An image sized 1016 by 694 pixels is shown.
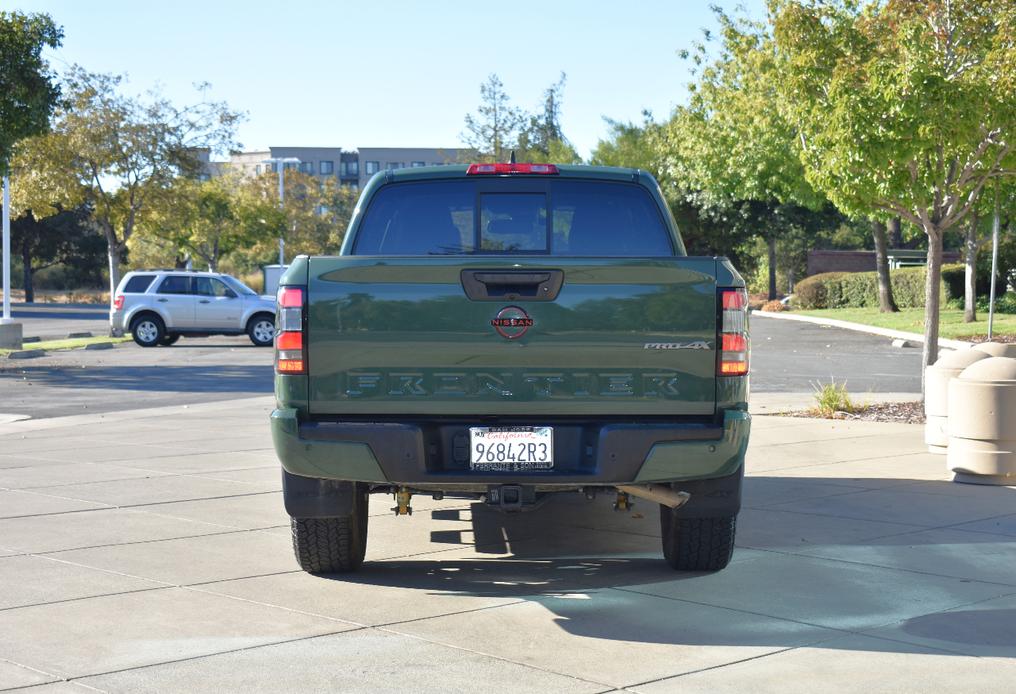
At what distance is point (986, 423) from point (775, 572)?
3.94 metres

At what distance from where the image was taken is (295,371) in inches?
248

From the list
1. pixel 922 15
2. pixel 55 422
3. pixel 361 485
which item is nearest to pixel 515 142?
pixel 922 15

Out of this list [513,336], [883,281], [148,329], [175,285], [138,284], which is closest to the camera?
[513,336]

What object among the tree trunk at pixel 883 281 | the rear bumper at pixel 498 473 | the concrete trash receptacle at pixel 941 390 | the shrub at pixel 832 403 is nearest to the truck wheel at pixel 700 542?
the rear bumper at pixel 498 473

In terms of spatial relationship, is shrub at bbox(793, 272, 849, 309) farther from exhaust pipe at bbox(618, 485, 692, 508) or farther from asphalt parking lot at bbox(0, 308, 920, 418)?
exhaust pipe at bbox(618, 485, 692, 508)

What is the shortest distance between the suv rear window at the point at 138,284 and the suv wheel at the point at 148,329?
736 millimetres

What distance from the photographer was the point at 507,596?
260 inches

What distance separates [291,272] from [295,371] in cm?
47

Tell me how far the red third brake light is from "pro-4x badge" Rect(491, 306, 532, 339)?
4.69 ft

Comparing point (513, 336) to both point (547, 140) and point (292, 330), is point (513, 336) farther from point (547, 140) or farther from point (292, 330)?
point (547, 140)

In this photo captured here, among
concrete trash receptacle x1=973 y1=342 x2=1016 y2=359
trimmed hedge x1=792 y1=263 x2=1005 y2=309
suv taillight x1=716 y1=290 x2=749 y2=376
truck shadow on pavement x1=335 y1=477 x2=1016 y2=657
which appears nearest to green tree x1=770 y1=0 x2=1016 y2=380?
concrete trash receptacle x1=973 y1=342 x2=1016 y2=359

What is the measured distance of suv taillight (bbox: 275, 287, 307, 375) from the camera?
6.27 m

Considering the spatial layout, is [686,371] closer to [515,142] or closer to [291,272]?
[291,272]

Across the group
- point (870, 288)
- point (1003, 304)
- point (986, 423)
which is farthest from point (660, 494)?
point (870, 288)
